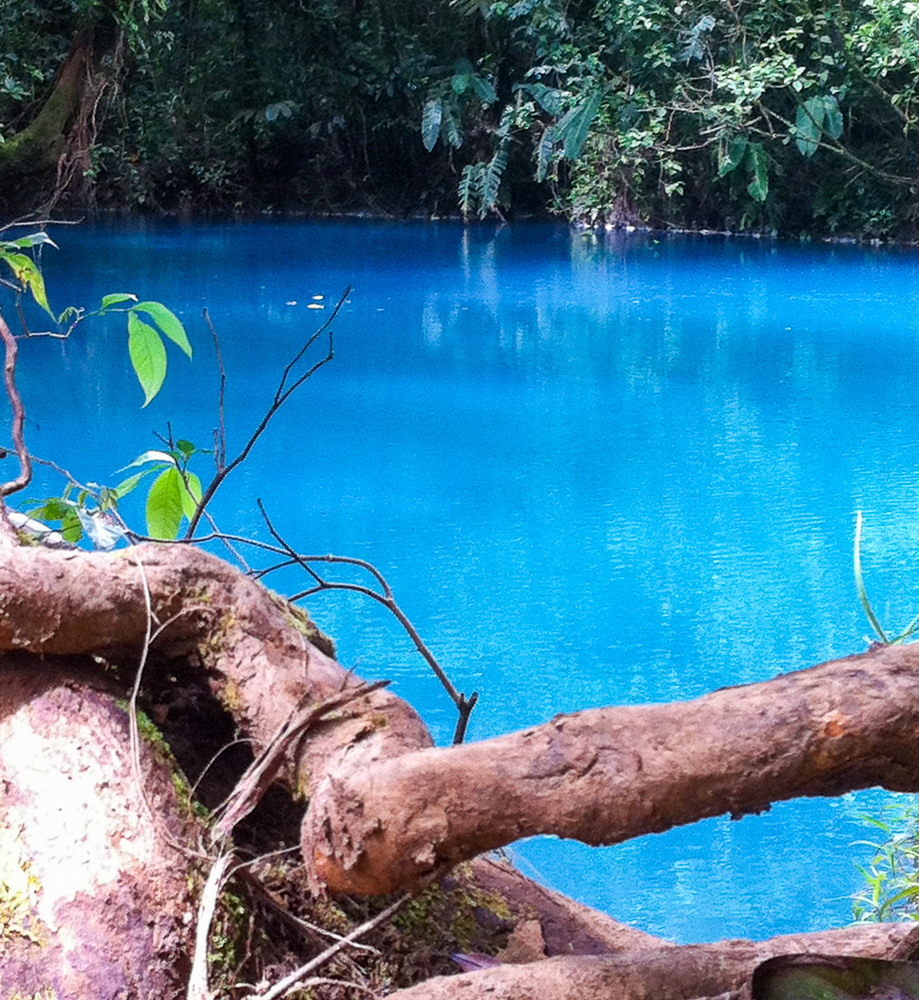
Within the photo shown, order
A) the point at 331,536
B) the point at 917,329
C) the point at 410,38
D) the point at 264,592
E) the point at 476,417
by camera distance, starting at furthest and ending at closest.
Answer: the point at 410,38, the point at 917,329, the point at 476,417, the point at 331,536, the point at 264,592

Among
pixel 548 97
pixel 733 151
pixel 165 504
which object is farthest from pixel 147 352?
pixel 548 97

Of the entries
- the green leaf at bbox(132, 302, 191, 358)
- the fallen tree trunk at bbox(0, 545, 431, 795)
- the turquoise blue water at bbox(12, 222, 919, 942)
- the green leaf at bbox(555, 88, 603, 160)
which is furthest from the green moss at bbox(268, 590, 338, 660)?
the green leaf at bbox(555, 88, 603, 160)

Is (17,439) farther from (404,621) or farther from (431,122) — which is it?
(431,122)

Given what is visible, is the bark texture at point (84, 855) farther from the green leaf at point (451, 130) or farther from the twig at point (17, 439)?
→ the green leaf at point (451, 130)

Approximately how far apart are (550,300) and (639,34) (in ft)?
14.9

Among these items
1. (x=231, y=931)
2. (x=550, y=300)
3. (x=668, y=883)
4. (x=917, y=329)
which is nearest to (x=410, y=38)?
(x=550, y=300)

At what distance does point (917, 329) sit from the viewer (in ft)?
25.7

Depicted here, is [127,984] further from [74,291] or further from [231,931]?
[74,291]

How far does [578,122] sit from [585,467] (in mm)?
7955

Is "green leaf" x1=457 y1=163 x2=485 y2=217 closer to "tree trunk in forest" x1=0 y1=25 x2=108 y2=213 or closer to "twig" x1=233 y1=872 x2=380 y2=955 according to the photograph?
"tree trunk in forest" x1=0 y1=25 x2=108 y2=213

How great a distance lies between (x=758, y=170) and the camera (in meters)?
11.7

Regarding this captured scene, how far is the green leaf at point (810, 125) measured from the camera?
11594 mm

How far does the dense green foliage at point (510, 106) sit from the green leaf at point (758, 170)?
22mm

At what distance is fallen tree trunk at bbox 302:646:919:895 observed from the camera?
2.71 feet
